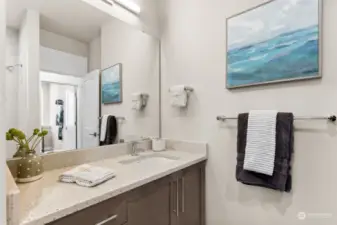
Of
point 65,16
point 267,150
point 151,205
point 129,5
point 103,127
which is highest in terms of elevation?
point 129,5

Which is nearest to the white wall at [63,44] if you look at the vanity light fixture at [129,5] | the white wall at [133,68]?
the white wall at [133,68]

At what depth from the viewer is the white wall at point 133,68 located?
1.72 m

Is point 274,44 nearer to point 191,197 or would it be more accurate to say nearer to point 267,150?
point 267,150

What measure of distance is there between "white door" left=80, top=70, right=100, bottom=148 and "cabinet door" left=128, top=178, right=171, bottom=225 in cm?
61

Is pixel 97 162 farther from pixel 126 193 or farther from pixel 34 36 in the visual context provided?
pixel 34 36

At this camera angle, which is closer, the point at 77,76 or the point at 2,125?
the point at 2,125

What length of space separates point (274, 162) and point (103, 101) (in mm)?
1289

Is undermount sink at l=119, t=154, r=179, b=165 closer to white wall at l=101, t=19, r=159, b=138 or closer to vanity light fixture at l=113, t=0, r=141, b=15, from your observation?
white wall at l=101, t=19, r=159, b=138

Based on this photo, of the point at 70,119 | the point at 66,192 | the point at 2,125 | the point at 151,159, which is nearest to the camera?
the point at 2,125

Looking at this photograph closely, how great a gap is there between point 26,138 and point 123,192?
0.65m

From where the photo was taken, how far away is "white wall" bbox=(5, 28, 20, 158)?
1.12m

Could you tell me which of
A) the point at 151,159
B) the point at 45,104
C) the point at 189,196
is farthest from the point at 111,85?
the point at 189,196

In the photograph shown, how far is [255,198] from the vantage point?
4.75 ft

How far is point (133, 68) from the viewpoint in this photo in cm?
193
